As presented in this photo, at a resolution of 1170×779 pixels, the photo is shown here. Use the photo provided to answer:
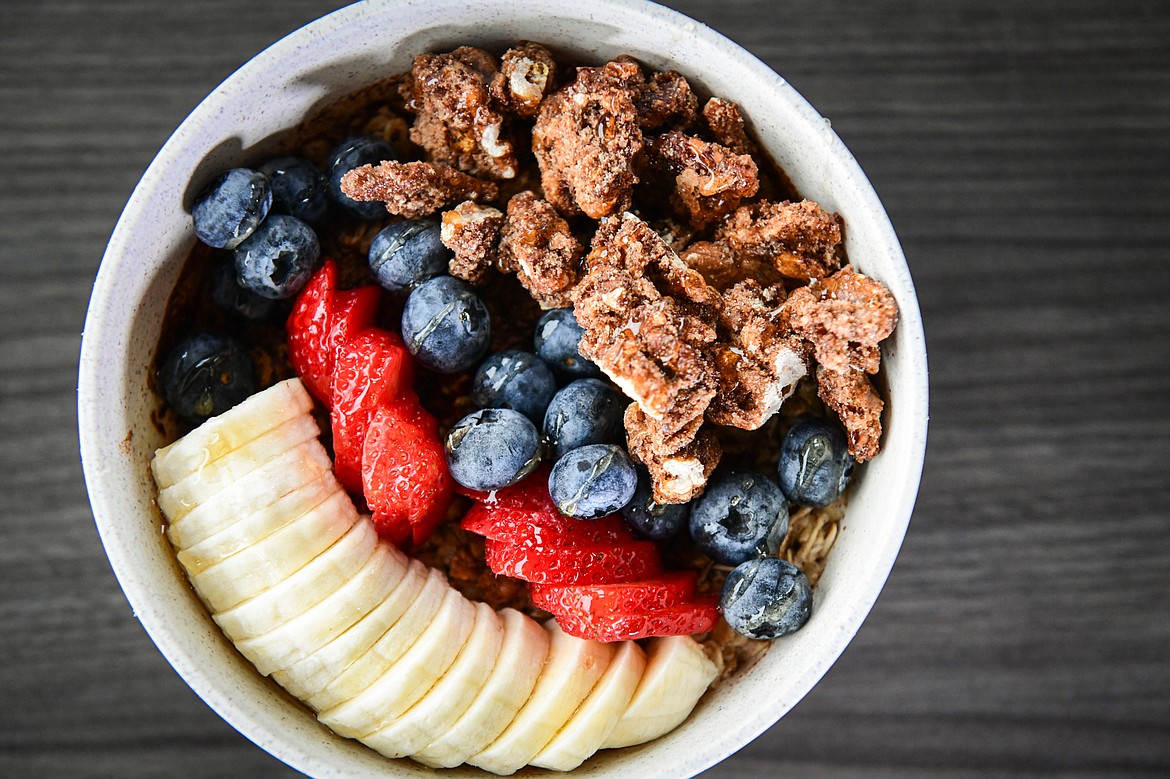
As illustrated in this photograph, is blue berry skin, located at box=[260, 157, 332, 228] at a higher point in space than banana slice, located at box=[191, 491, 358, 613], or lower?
higher

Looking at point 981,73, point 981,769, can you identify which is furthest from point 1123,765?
point 981,73

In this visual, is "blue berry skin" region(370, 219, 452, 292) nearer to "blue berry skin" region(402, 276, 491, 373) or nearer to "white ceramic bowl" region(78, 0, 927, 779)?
"blue berry skin" region(402, 276, 491, 373)

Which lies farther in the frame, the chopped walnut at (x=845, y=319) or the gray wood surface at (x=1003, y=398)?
the gray wood surface at (x=1003, y=398)

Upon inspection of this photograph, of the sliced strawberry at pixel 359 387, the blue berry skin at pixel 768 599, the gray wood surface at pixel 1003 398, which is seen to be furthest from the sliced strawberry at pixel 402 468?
the gray wood surface at pixel 1003 398

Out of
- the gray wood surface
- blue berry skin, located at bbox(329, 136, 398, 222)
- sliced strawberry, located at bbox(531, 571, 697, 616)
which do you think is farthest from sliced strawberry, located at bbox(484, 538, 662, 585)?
the gray wood surface

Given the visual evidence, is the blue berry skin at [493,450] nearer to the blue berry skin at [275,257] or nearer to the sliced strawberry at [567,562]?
the sliced strawberry at [567,562]

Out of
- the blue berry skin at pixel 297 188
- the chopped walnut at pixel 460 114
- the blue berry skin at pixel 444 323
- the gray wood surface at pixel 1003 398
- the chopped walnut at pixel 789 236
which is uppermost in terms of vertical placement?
the chopped walnut at pixel 460 114
